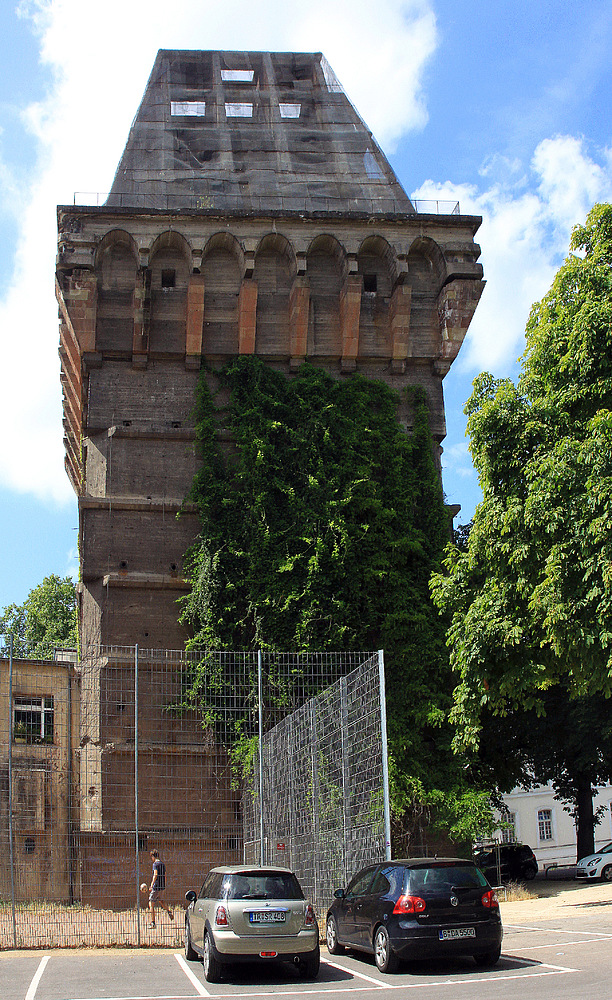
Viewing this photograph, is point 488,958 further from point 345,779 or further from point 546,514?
point 546,514

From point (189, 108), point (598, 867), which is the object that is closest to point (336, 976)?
point (598, 867)

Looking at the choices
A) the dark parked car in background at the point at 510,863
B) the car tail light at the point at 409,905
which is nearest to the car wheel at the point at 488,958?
the car tail light at the point at 409,905

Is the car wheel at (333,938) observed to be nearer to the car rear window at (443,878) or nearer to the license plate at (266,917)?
the car rear window at (443,878)

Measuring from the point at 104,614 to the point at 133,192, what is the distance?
12350 millimetres

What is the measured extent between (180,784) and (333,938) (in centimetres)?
1048

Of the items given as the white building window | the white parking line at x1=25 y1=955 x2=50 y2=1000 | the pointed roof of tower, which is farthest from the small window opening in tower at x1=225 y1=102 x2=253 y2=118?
the white building window

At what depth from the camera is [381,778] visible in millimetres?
15281

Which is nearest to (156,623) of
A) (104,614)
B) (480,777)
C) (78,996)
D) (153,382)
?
(104,614)

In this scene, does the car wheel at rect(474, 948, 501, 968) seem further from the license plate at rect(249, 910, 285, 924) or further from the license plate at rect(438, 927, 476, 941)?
Answer: the license plate at rect(249, 910, 285, 924)

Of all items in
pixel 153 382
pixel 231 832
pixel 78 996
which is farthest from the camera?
pixel 153 382

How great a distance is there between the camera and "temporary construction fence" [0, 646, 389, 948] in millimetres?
16469

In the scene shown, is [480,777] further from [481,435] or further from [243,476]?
[481,435]

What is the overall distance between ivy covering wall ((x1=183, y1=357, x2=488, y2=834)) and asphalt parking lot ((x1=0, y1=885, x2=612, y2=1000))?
959cm

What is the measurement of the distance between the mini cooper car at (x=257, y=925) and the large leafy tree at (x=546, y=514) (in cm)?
632
